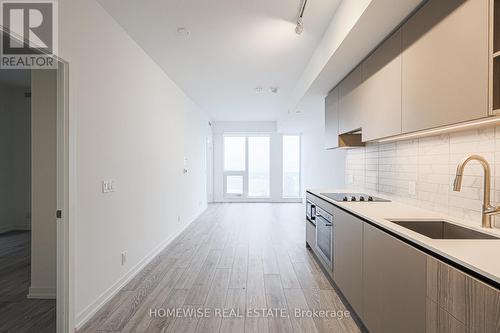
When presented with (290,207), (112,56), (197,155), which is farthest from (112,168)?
(290,207)

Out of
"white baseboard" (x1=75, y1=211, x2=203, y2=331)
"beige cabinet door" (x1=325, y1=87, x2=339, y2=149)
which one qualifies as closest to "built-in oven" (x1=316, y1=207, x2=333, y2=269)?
"beige cabinet door" (x1=325, y1=87, x2=339, y2=149)

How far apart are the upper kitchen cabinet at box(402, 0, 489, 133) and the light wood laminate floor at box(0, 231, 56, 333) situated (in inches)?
126

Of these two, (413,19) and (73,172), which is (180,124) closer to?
(73,172)

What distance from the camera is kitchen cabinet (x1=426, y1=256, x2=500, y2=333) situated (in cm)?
92

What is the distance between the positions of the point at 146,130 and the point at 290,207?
546cm

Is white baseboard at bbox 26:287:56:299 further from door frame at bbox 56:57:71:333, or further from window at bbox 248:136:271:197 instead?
window at bbox 248:136:271:197

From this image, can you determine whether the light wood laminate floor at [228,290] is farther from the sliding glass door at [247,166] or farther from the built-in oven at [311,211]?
the sliding glass door at [247,166]

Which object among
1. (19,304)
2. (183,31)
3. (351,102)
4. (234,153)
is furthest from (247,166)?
(19,304)

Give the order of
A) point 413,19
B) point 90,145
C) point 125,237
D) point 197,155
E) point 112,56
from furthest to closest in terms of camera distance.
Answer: point 197,155, point 125,237, point 112,56, point 90,145, point 413,19

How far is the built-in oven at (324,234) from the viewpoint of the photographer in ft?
8.86

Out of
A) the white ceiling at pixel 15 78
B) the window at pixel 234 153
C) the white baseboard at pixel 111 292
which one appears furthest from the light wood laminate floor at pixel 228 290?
the window at pixel 234 153

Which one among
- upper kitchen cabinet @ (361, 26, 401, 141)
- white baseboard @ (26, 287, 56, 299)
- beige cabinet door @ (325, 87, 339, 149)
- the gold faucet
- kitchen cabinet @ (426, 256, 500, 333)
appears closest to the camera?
kitchen cabinet @ (426, 256, 500, 333)

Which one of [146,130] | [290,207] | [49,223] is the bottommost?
[290,207]

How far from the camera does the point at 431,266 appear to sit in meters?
1.21
